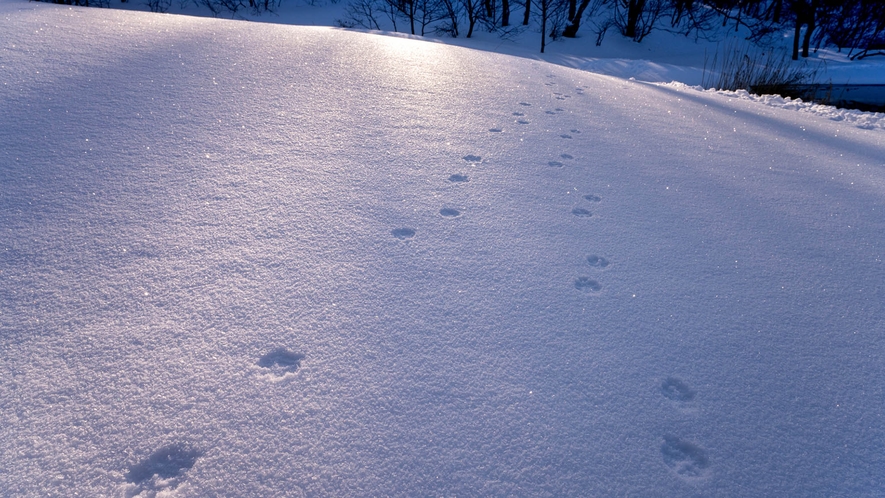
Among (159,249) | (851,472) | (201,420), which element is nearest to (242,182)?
(159,249)

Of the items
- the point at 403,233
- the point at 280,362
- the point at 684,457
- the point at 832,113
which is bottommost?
the point at 684,457

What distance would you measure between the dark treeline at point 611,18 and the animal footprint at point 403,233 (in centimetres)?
1271

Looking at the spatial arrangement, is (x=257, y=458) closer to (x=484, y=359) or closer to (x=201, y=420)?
(x=201, y=420)

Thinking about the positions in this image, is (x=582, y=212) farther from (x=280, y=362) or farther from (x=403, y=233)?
(x=280, y=362)

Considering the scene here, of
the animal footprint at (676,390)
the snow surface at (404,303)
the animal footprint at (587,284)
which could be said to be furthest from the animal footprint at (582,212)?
the animal footprint at (676,390)

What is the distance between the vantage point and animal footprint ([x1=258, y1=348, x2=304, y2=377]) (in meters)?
1.12

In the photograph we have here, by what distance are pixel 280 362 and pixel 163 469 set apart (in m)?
0.32

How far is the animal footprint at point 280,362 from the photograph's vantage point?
1122 mm

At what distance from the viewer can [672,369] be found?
1.22 m

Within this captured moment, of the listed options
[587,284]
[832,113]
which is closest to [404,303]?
[587,284]

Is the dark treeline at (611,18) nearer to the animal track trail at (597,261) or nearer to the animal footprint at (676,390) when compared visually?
the animal track trail at (597,261)

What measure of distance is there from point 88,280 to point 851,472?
2017mm

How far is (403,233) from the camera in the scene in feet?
5.58

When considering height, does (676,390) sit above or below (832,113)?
below
